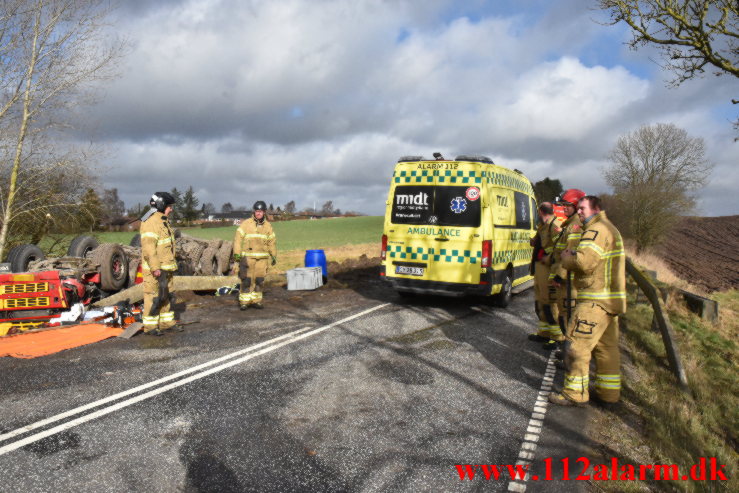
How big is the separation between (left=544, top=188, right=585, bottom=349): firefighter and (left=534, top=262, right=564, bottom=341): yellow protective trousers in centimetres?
8

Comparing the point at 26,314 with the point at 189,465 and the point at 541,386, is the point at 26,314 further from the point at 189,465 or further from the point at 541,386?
the point at 541,386

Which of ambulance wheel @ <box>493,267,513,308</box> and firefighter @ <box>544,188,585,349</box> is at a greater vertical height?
firefighter @ <box>544,188,585,349</box>

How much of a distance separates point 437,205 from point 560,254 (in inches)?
140

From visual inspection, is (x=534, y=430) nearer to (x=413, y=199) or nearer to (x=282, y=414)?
(x=282, y=414)

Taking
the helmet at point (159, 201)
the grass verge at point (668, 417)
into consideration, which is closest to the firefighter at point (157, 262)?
the helmet at point (159, 201)

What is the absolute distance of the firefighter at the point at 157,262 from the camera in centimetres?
681

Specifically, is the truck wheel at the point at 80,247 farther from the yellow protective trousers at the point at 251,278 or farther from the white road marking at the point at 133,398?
the white road marking at the point at 133,398

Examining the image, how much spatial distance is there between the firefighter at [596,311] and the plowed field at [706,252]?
22851mm

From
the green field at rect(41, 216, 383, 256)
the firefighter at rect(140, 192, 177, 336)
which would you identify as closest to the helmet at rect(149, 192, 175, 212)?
the firefighter at rect(140, 192, 177, 336)

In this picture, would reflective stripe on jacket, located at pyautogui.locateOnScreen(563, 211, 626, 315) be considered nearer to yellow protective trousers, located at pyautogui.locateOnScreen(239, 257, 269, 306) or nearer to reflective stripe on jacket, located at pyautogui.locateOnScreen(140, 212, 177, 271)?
reflective stripe on jacket, located at pyautogui.locateOnScreen(140, 212, 177, 271)

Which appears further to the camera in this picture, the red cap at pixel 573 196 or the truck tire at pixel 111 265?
the truck tire at pixel 111 265

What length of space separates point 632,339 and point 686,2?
28.2ft

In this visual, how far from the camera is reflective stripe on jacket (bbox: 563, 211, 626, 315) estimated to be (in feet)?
14.5

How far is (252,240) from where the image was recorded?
349 inches
